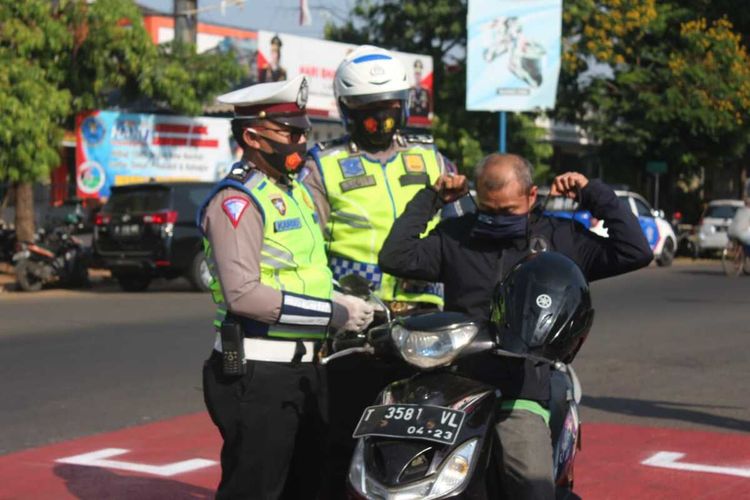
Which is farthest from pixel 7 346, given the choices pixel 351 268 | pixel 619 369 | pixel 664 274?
pixel 664 274

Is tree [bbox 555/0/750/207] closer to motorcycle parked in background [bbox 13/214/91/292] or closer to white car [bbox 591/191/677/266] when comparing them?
white car [bbox 591/191/677/266]

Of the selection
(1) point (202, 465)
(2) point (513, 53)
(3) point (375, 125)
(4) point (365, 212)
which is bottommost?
(1) point (202, 465)

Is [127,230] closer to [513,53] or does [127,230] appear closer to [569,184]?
[513,53]

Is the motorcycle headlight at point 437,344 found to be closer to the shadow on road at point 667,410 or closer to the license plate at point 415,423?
the license plate at point 415,423

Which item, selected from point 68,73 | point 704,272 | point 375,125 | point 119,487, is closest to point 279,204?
point 375,125

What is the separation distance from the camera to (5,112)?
19.8m

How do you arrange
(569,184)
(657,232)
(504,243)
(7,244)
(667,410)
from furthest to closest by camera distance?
1. (657,232)
2. (7,244)
3. (667,410)
4. (569,184)
5. (504,243)

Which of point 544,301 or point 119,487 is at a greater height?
point 544,301

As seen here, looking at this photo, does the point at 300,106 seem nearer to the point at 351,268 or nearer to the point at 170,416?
the point at 351,268

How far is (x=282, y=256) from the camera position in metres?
4.02

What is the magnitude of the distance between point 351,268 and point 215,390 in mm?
995

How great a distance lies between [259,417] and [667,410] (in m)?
5.44

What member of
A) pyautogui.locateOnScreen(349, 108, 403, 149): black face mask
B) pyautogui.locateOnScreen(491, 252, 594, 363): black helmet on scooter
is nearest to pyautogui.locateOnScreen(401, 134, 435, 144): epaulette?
pyautogui.locateOnScreen(349, 108, 403, 149): black face mask

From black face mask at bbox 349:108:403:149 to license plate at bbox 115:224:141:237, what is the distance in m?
14.9
